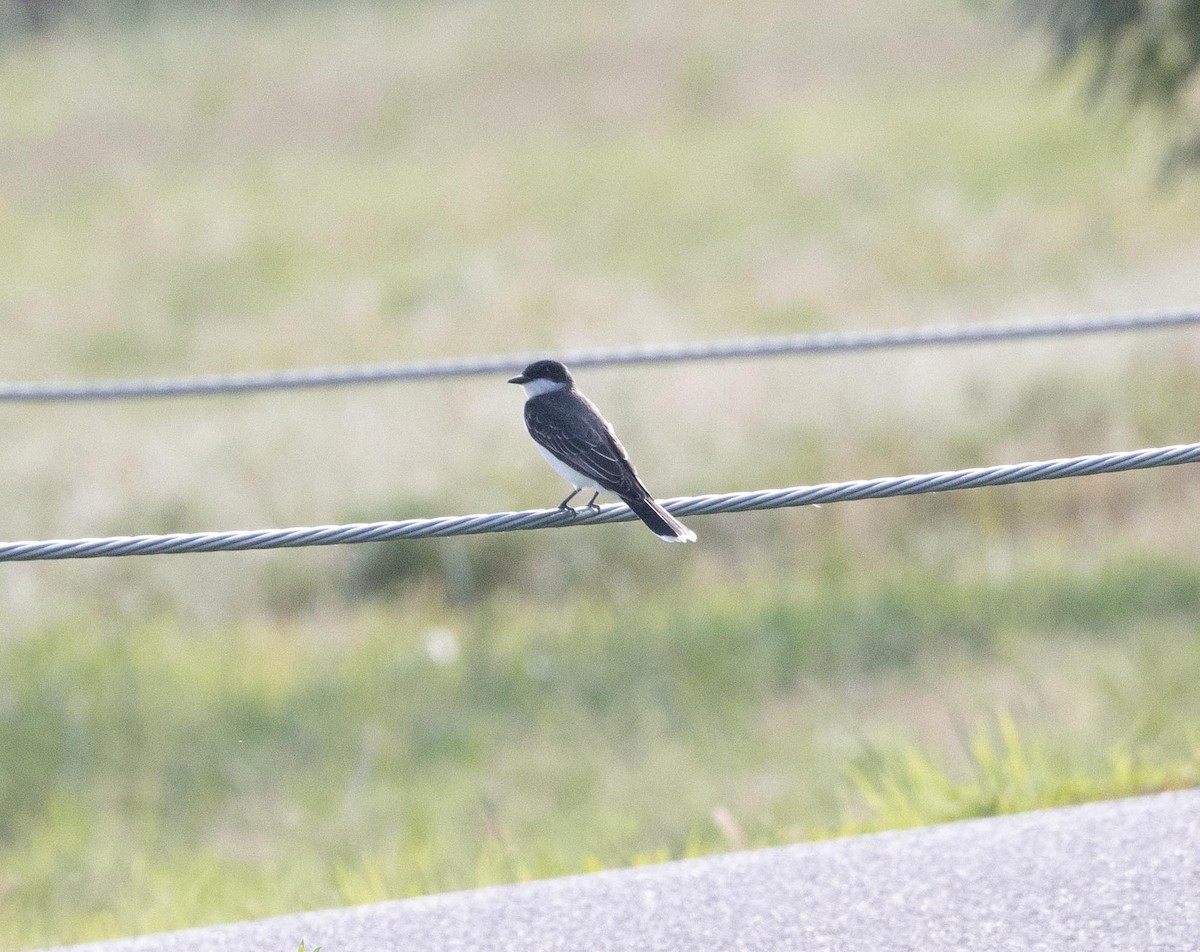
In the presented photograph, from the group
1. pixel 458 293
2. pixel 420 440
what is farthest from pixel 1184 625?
pixel 458 293

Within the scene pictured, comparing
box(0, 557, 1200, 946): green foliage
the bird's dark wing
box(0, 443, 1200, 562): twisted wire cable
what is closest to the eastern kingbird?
the bird's dark wing

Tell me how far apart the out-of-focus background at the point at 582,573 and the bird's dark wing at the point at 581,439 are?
4.08 feet

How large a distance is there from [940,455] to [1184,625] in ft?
7.90

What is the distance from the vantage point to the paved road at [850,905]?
13.8ft

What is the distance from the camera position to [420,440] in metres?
11.5

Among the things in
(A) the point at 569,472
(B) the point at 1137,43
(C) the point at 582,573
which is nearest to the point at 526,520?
(A) the point at 569,472

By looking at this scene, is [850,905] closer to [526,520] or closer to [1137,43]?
[526,520]

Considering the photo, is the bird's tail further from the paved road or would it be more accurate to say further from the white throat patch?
the white throat patch

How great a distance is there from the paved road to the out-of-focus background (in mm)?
674

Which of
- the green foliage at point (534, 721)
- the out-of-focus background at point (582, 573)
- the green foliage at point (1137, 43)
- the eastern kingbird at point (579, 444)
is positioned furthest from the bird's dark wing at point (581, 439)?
the green foliage at point (1137, 43)

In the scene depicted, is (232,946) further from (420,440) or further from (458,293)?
(458,293)

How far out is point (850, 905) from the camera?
439 cm

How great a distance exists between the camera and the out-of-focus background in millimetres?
7148

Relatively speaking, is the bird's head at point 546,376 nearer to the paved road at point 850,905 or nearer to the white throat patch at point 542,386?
the white throat patch at point 542,386
